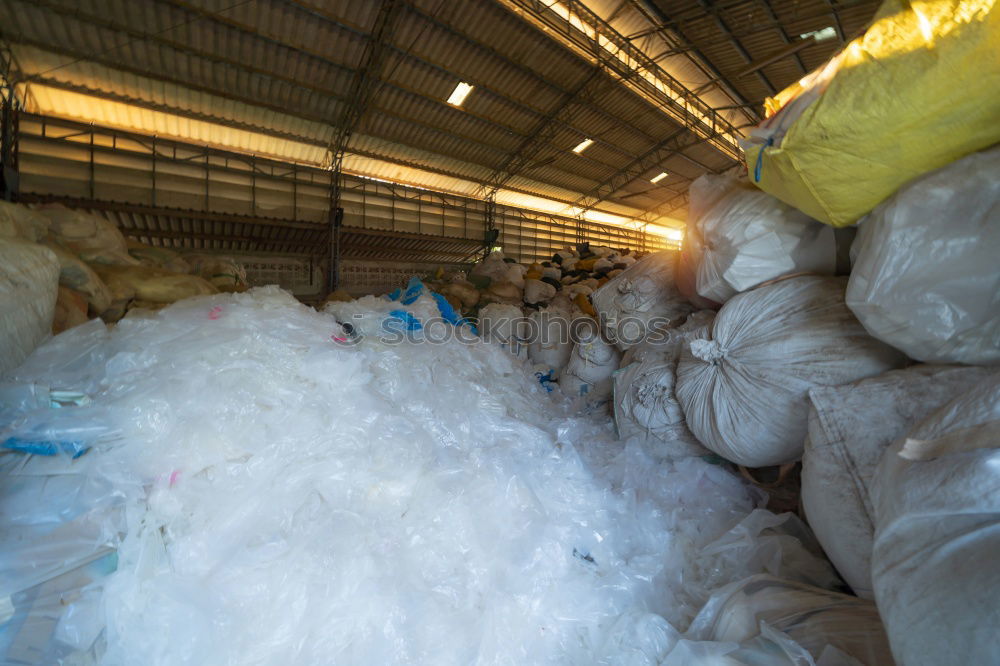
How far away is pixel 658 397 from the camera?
5.95ft

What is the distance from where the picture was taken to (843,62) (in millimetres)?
980

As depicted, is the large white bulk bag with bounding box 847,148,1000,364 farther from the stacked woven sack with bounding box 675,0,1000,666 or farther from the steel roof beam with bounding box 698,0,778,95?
the steel roof beam with bounding box 698,0,778,95

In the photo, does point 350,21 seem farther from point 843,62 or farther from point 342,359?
point 843,62

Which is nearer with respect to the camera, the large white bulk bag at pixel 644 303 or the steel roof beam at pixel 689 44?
the large white bulk bag at pixel 644 303

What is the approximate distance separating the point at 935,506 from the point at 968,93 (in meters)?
0.88

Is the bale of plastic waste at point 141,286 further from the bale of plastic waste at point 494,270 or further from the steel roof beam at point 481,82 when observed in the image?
the bale of plastic waste at point 494,270

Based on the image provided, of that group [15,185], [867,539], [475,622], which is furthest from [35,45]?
[867,539]

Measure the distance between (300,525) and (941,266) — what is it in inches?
63.7

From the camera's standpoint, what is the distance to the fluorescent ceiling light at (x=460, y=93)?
17.3 ft

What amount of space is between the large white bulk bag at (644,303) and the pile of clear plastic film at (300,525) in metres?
1.02

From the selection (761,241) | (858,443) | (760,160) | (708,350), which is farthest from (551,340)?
(858,443)

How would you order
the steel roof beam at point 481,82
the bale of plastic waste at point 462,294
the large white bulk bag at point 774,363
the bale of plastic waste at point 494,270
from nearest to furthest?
the large white bulk bag at point 774,363
the steel roof beam at point 481,82
the bale of plastic waste at point 462,294
the bale of plastic waste at point 494,270

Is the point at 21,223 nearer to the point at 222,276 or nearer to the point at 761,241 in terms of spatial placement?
the point at 222,276

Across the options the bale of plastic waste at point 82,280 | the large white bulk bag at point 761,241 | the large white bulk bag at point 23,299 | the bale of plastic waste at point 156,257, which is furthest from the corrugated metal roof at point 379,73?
the large white bulk bag at point 761,241
